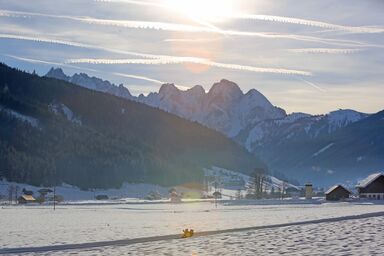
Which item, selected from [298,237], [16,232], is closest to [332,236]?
[298,237]

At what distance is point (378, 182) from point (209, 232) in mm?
101441

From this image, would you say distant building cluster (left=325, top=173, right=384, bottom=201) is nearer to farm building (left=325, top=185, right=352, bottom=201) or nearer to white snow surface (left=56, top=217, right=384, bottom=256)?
farm building (left=325, top=185, right=352, bottom=201)

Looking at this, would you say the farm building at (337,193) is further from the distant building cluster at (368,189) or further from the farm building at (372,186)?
the farm building at (372,186)

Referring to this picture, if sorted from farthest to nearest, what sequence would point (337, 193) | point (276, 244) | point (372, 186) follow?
point (372, 186) → point (337, 193) → point (276, 244)

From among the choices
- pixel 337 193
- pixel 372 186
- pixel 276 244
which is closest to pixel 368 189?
pixel 372 186

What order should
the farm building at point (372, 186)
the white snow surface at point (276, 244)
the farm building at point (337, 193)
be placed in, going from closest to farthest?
the white snow surface at point (276, 244)
the farm building at point (337, 193)
the farm building at point (372, 186)

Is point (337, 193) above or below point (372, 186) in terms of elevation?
below

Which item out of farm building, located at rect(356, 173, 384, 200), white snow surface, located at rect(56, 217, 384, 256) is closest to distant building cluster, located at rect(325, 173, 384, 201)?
farm building, located at rect(356, 173, 384, 200)

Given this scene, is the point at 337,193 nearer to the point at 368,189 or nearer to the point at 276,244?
the point at 368,189

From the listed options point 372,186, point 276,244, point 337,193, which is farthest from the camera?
point 372,186

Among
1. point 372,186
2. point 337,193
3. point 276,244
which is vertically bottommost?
point 276,244

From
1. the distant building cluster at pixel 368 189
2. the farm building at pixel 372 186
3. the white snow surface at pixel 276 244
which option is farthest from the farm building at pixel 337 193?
the white snow surface at pixel 276 244

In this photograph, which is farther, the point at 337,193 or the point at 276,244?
the point at 337,193

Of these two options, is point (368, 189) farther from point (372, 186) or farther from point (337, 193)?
point (337, 193)
